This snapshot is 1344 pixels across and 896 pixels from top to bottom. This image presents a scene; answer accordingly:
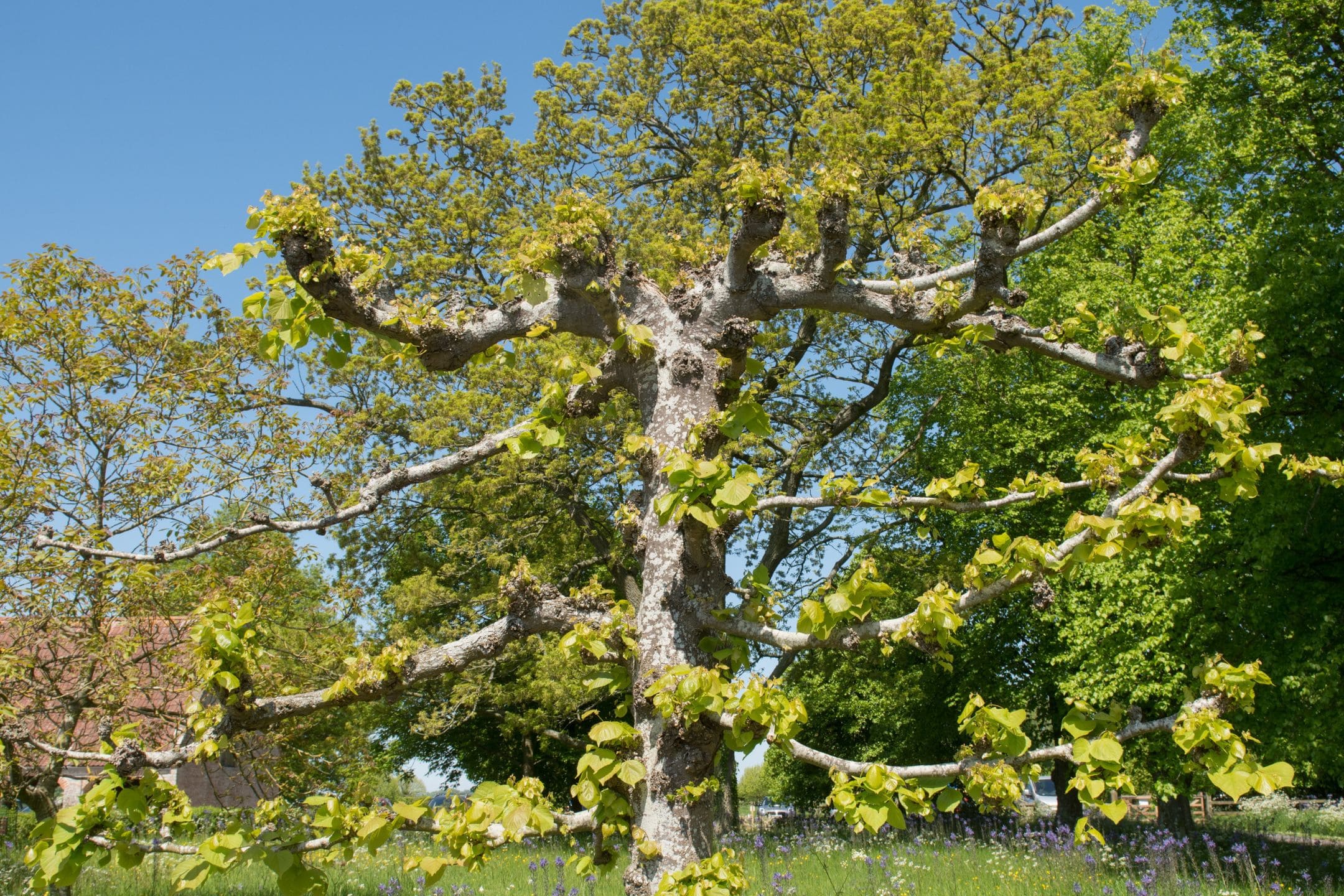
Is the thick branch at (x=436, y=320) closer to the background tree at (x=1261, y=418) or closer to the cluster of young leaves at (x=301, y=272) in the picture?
the cluster of young leaves at (x=301, y=272)

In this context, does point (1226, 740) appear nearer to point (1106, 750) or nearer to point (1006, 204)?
point (1106, 750)

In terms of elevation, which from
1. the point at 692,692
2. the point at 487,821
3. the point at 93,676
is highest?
the point at 93,676

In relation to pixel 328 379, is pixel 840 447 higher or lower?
lower

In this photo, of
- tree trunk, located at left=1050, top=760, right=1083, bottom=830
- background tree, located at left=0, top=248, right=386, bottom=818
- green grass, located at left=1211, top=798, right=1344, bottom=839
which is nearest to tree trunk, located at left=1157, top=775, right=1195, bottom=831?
tree trunk, located at left=1050, top=760, right=1083, bottom=830

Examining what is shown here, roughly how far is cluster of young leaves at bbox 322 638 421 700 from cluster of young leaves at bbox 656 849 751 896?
1122mm

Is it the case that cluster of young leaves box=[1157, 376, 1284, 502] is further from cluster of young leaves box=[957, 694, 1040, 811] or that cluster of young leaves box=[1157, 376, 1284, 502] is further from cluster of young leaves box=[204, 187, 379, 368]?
cluster of young leaves box=[204, 187, 379, 368]

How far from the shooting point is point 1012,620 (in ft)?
60.6

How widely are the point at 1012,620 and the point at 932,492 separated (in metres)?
16.6

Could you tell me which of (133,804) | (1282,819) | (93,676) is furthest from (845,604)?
(1282,819)

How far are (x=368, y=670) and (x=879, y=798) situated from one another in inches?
67.4

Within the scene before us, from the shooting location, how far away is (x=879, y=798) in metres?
2.71

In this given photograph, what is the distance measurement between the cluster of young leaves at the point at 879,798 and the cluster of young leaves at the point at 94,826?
197cm

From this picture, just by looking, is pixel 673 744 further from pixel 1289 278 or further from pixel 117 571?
pixel 1289 278

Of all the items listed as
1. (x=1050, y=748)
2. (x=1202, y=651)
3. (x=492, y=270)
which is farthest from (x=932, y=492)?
(x=492, y=270)
